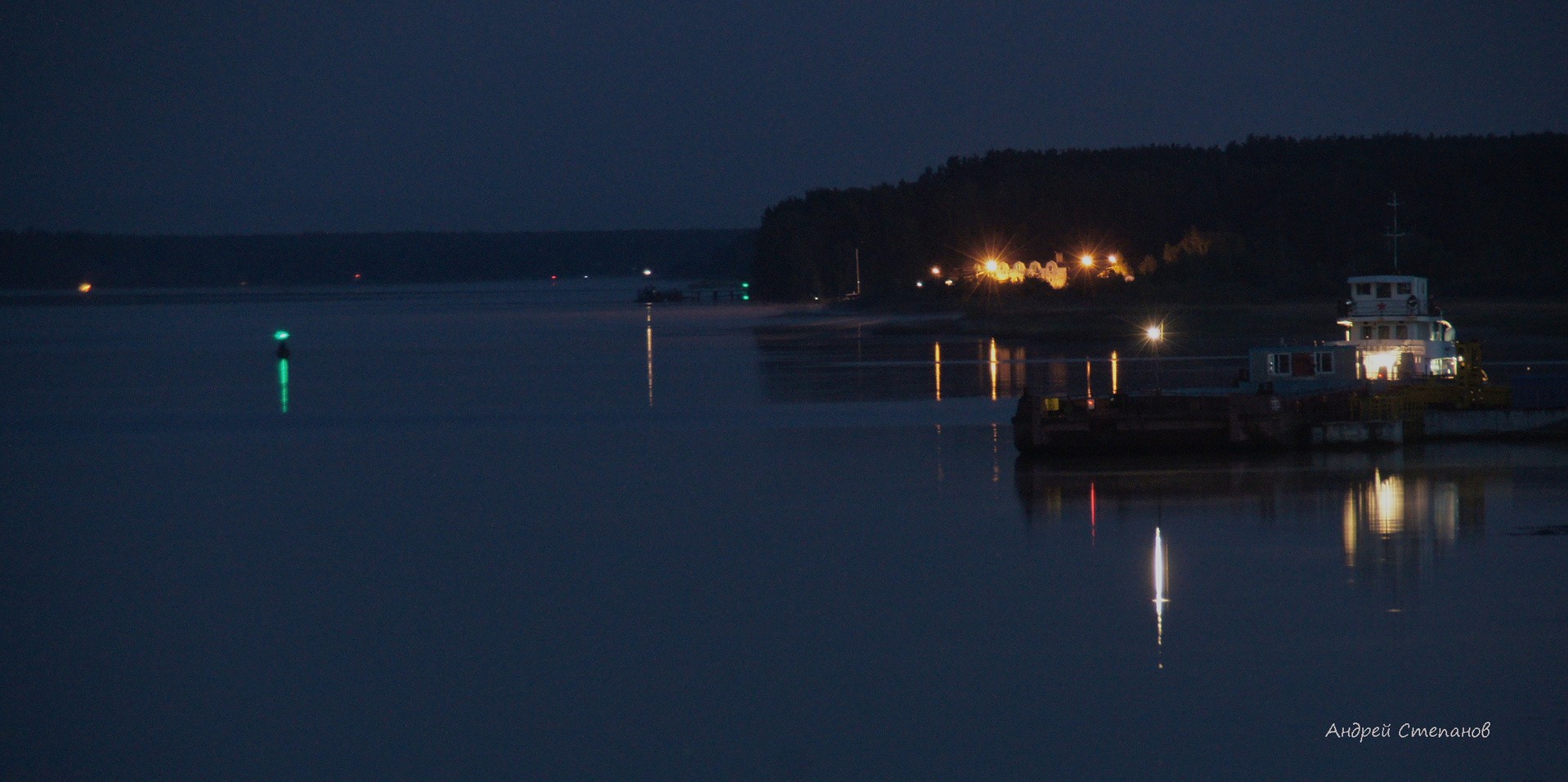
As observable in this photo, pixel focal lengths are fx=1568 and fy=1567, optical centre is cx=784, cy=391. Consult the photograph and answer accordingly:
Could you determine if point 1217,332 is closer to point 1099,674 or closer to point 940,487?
point 940,487

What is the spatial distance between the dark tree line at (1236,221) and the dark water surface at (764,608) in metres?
65.8

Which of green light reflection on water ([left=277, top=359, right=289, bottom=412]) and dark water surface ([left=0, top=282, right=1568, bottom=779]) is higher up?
green light reflection on water ([left=277, top=359, right=289, bottom=412])

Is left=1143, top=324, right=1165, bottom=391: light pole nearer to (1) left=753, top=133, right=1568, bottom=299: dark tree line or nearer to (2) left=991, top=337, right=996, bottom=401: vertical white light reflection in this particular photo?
(2) left=991, top=337, right=996, bottom=401: vertical white light reflection

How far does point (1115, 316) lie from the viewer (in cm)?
8494

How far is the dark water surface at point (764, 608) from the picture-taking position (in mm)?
13719

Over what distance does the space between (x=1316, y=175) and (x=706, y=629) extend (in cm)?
13053

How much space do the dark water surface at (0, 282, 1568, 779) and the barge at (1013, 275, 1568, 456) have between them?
0.70 meters

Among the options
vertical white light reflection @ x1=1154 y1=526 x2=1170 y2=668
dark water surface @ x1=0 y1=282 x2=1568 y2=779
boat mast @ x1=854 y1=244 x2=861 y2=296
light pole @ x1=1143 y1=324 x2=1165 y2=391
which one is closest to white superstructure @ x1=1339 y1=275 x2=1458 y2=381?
dark water surface @ x1=0 y1=282 x2=1568 y2=779

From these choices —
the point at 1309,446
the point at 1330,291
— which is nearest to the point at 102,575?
the point at 1309,446

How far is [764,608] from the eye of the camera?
60.2 feet

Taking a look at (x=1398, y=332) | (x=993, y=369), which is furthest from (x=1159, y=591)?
(x=993, y=369)

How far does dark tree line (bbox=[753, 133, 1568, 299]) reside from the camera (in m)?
99.7

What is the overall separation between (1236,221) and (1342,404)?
349 ft

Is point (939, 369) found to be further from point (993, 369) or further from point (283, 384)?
point (283, 384)
